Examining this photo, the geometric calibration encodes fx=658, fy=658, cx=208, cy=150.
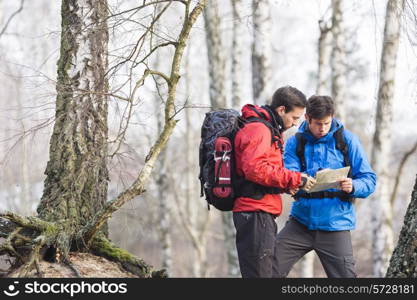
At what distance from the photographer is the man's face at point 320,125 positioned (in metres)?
5.06

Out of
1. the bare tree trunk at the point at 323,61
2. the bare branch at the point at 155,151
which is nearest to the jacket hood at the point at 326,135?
the bare branch at the point at 155,151

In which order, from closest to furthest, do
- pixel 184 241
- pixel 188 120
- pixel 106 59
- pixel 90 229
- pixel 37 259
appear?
1. pixel 37 259
2. pixel 90 229
3. pixel 106 59
4. pixel 188 120
5. pixel 184 241

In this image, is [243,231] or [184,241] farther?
[184,241]

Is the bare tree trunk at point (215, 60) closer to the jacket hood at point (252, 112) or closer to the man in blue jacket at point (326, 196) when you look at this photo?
the man in blue jacket at point (326, 196)

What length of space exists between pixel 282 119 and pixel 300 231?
38.8 inches

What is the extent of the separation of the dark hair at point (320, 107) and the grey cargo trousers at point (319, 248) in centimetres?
91

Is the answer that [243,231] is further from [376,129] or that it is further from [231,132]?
[376,129]

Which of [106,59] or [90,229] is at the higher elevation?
[106,59]

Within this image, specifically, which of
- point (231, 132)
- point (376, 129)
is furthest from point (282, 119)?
point (376, 129)

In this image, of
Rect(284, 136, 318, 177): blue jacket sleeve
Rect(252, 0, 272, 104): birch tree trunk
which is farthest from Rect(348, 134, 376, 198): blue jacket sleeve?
Rect(252, 0, 272, 104): birch tree trunk

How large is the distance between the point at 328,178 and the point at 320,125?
45 centimetres

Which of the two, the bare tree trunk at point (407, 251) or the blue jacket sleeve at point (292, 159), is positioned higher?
the blue jacket sleeve at point (292, 159)

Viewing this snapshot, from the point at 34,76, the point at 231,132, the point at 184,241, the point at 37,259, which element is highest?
the point at 34,76

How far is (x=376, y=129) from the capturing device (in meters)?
11.3
